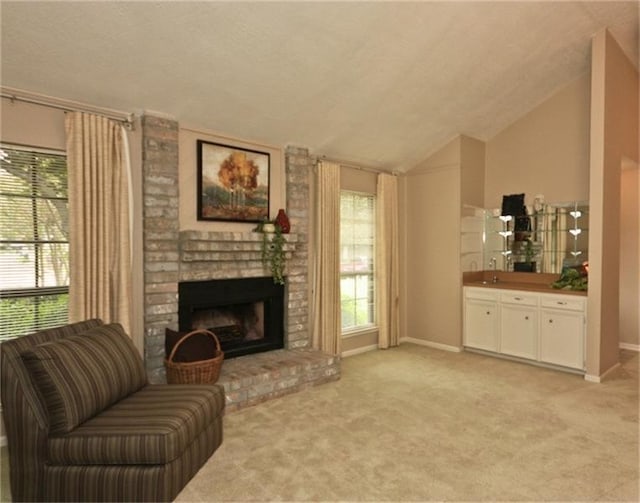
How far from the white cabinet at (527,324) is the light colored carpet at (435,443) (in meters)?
0.38

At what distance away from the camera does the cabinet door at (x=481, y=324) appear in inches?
A: 200

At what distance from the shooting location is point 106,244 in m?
3.24

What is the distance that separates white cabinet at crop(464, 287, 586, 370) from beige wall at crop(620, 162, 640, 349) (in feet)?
5.87

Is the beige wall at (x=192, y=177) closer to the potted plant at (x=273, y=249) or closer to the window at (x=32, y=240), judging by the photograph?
the potted plant at (x=273, y=249)

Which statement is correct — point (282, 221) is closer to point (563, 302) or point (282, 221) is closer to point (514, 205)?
point (563, 302)

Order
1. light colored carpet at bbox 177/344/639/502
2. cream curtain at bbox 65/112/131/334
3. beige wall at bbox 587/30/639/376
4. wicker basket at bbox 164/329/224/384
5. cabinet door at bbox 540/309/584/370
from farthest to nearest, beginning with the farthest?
cabinet door at bbox 540/309/584/370
beige wall at bbox 587/30/639/376
wicker basket at bbox 164/329/224/384
cream curtain at bbox 65/112/131/334
light colored carpet at bbox 177/344/639/502

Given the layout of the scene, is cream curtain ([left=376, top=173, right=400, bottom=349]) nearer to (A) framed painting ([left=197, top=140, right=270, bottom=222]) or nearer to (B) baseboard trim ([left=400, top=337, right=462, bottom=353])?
(B) baseboard trim ([left=400, top=337, right=462, bottom=353])

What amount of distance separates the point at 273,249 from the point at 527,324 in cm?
302

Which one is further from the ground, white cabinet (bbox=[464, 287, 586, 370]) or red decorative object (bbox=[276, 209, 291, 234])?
red decorative object (bbox=[276, 209, 291, 234])

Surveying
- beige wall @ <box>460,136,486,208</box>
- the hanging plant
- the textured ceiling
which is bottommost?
the hanging plant

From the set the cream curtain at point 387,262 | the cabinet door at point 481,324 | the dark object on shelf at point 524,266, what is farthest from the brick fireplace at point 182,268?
the dark object on shelf at point 524,266

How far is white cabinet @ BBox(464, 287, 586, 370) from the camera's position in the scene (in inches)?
172

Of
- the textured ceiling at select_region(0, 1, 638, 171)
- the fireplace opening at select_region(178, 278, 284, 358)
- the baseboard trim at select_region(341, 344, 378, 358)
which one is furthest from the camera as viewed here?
the baseboard trim at select_region(341, 344, 378, 358)

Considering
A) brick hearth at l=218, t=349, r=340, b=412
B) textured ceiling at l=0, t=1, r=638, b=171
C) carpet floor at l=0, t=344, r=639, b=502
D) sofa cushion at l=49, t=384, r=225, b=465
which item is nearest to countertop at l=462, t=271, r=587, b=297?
carpet floor at l=0, t=344, r=639, b=502
